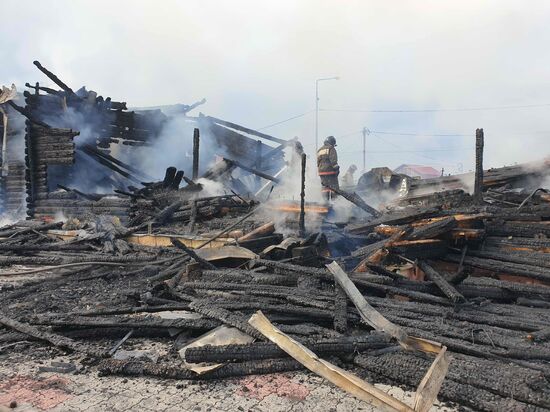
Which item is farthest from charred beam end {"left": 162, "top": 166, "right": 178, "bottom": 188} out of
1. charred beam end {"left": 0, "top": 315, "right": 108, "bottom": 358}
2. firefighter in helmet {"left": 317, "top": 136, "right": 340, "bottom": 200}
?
charred beam end {"left": 0, "top": 315, "right": 108, "bottom": 358}

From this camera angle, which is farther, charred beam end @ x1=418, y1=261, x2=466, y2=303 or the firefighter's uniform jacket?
the firefighter's uniform jacket

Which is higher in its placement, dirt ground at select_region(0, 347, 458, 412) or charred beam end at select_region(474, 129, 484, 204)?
charred beam end at select_region(474, 129, 484, 204)

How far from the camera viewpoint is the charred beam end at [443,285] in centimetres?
538

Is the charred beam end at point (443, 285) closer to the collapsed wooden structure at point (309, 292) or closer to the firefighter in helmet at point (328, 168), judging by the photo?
the collapsed wooden structure at point (309, 292)

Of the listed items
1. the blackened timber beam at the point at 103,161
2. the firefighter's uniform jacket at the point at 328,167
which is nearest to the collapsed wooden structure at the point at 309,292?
the firefighter's uniform jacket at the point at 328,167

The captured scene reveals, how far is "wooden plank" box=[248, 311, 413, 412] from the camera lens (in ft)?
9.73

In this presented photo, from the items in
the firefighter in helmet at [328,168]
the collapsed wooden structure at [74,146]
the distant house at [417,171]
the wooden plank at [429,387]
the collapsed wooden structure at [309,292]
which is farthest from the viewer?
the distant house at [417,171]

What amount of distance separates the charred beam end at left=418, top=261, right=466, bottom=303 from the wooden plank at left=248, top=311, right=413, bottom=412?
2560 mm

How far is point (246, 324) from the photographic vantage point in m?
4.45

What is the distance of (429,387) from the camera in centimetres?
290

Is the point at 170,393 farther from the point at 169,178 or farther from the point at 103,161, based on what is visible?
the point at 103,161

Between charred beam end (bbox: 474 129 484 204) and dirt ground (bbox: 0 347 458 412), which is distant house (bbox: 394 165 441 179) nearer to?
charred beam end (bbox: 474 129 484 204)

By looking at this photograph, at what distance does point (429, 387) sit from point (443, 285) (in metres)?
3.14

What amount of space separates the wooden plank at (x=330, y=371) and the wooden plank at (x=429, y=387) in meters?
0.09
